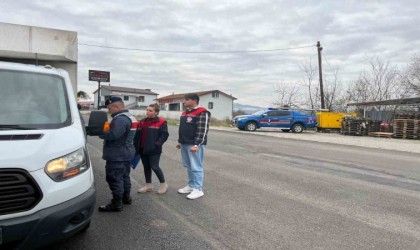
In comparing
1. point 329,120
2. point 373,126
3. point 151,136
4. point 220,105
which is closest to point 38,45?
point 151,136

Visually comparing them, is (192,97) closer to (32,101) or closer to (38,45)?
(32,101)

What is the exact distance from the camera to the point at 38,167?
290 cm

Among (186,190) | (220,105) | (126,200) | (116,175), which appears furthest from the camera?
(220,105)

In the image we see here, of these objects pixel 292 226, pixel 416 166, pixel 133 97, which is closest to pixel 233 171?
pixel 292 226

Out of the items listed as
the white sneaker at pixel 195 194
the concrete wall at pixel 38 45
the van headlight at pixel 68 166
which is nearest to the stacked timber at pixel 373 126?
the white sneaker at pixel 195 194

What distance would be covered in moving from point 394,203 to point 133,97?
8722cm

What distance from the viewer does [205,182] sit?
7.15 m

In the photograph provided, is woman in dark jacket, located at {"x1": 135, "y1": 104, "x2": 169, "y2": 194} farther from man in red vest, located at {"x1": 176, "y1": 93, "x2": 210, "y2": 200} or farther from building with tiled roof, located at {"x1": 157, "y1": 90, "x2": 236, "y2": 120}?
building with tiled roof, located at {"x1": 157, "y1": 90, "x2": 236, "y2": 120}

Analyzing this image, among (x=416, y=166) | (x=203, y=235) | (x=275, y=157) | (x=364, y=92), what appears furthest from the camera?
(x=364, y=92)

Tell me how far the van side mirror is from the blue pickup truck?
22399 millimetres

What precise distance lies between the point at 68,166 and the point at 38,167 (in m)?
0.30

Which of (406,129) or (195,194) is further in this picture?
(406,129)

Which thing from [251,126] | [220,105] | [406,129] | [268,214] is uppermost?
[220,105]

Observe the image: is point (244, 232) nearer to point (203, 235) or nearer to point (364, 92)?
point (203, 235)
